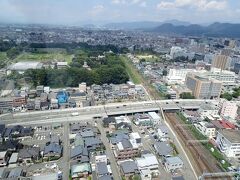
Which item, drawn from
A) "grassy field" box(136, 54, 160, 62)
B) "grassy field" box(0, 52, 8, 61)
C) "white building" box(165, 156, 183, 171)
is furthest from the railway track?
"grassy field" box(0, 52, 8, 61)

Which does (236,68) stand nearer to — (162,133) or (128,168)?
(162,133)

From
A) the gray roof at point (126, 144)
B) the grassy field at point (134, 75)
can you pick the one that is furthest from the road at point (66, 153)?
the grassy field at point (134, 75)

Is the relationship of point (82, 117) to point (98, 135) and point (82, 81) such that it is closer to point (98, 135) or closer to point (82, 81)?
point (98, 135)


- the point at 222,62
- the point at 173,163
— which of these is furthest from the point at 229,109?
the point at 222,62

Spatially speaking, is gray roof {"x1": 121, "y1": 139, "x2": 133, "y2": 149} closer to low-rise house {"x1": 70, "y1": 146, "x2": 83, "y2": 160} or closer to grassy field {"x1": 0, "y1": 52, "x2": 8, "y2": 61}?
low-rise house {"x1": 70, "y1": 146, "x2": 83, "y2": 160}

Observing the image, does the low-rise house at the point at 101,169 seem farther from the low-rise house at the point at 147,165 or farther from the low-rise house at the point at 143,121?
the low-rise house at the point at 143,121

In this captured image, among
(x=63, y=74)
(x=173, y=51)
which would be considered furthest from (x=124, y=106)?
(x=173, y=51)
